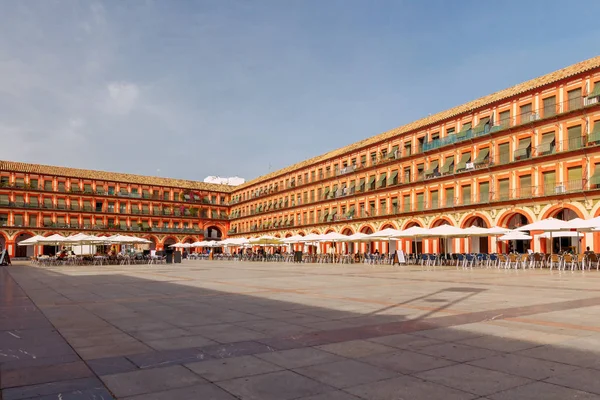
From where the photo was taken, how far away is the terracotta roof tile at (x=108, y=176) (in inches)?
2549

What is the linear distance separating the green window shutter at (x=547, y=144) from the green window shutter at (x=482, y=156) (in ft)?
13.7

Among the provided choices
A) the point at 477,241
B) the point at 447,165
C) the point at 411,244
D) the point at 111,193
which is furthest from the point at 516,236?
the point at 111,193

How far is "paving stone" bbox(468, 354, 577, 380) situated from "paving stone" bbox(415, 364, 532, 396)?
A: 0.48 ft

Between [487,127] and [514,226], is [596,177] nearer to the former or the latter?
[514,226]

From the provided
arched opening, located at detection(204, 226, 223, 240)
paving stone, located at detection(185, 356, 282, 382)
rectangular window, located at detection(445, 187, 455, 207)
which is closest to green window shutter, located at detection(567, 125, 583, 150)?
rectangular window, located at detection(445, 187, 455, 207)

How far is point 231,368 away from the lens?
4.89m

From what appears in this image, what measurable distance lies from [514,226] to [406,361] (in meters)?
33.4

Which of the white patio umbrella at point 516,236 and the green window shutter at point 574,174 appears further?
the green window shutter at point 574,174

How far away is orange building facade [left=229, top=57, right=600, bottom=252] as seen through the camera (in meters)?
30.5

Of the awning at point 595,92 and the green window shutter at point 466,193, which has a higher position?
the awning at point 595,92

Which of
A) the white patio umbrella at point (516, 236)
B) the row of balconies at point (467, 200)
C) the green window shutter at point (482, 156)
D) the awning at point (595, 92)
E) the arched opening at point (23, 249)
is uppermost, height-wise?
the awning at point (595, 92)

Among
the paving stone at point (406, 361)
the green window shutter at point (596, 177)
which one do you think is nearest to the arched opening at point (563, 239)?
the green window shutter at point (596, 177)

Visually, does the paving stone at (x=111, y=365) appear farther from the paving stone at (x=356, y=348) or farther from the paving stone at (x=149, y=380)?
the paving stone at (x=356, y=348)

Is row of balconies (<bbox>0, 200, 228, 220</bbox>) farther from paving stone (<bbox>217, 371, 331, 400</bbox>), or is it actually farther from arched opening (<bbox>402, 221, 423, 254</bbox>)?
paving stone (<bbox>217, 371, 331, 400</bbox>)
